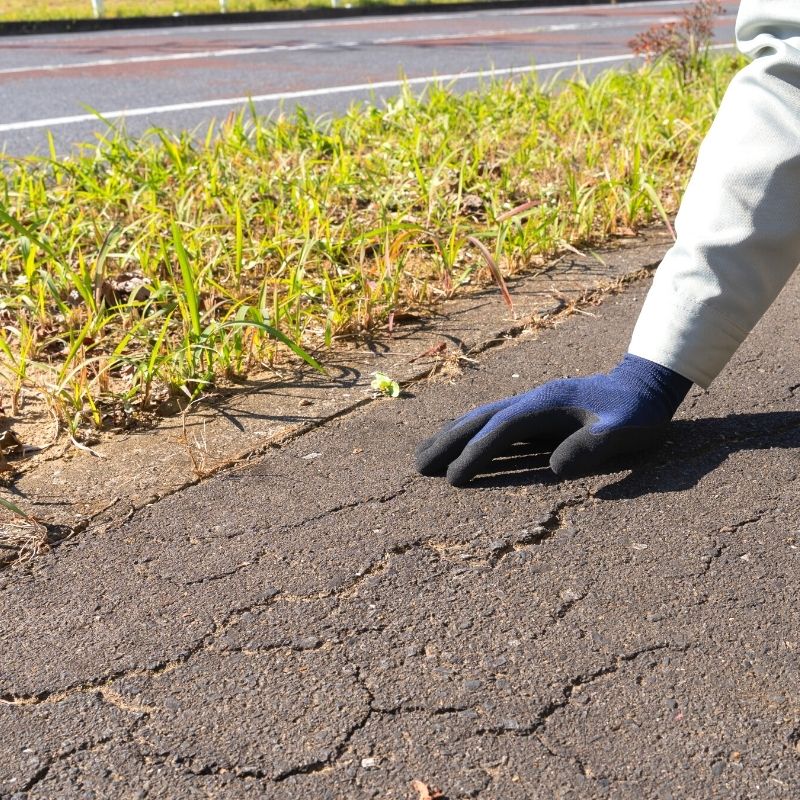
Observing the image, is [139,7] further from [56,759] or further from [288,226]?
[56,759]

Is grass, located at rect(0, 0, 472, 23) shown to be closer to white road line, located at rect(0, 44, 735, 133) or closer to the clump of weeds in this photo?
white road line, located at rect(0, 44, 735, 133)

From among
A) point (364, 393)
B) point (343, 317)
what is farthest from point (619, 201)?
point (364, 393)

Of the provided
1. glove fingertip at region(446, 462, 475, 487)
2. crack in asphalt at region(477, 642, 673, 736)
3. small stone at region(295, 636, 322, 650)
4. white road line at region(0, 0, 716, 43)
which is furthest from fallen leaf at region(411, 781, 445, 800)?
white road line at region(0, 0, 716, 43)

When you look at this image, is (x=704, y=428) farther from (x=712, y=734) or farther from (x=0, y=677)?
(x=0, y=677)

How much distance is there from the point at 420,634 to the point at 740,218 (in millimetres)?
943

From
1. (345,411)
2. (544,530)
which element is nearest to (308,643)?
(544,530)

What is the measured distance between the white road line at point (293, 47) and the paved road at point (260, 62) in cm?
1

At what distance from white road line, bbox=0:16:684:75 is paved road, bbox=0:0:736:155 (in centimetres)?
1

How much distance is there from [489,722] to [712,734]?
0.90ft

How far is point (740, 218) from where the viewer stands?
1.95m

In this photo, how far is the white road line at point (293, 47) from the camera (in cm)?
849

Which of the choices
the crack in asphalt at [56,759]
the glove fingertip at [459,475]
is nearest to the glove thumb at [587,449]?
the glove fingertip at [459,475]

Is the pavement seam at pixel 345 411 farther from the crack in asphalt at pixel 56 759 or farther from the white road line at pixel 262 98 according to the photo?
the white road line at pixel 262 98

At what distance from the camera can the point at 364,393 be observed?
2430 millimetres
